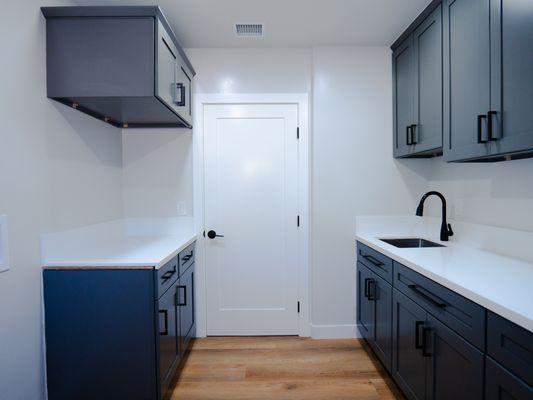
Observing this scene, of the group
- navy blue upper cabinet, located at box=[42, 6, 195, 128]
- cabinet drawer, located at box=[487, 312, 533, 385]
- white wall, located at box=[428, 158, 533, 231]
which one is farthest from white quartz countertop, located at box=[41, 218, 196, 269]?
white wall, located at box=[428, 158, 533, 231]

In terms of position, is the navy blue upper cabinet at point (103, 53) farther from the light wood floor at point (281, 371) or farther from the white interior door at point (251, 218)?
the light wood floor at point (281, 371)

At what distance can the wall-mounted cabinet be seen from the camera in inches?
51.1

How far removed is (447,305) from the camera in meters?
1.31

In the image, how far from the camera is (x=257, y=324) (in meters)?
2.68

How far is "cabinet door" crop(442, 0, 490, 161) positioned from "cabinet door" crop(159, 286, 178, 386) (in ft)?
6.32

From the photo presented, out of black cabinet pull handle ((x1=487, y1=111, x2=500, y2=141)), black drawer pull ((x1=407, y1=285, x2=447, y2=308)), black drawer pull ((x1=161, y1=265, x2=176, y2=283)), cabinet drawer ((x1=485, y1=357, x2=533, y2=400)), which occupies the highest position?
black cabinet pull handle ((x1=487, y1=111, x2=500, y2=141))

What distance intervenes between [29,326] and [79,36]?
5.21ft

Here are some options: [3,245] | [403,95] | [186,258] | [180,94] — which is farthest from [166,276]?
[403,95]

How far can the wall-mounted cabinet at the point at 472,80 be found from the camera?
4.26 feet

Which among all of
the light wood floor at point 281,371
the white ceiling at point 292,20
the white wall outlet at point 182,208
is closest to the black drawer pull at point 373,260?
the light wood floor at point 281,371

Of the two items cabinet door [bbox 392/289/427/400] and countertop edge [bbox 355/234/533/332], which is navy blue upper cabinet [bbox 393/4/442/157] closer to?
countertop edge [bbox 355/234/533/332]

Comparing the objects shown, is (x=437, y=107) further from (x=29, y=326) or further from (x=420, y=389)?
(x=29, y=326)

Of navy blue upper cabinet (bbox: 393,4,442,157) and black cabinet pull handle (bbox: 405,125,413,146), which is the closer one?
navy blue upper cabinet (bbox: 393,4,442,157)

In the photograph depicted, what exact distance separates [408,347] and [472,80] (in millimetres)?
1527
